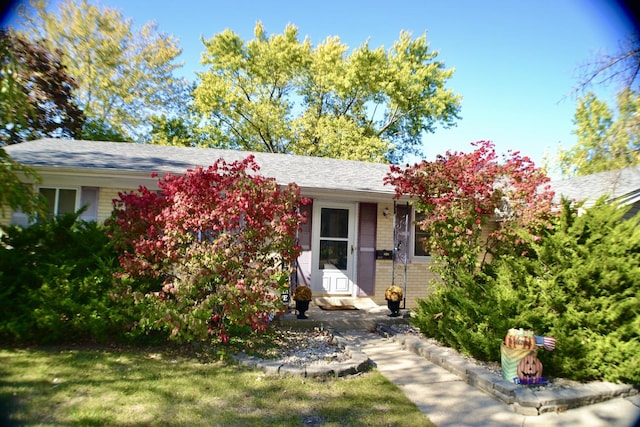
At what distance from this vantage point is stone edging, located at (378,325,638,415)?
4.08 metres

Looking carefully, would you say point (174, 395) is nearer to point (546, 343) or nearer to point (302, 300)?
point (302, 300)

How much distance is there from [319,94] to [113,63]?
40.1ft

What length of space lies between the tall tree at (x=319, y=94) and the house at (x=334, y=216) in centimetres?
1316

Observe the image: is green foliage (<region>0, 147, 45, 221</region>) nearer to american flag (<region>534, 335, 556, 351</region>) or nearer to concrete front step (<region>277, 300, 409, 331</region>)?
concrete front step (<region>277, 300, 409, 331</region>)

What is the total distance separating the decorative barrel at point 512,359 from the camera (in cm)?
445

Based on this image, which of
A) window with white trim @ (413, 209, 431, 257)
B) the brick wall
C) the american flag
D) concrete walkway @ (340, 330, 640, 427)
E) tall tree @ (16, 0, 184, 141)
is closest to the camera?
concrete walkway @ (340, 330, 640, 427)

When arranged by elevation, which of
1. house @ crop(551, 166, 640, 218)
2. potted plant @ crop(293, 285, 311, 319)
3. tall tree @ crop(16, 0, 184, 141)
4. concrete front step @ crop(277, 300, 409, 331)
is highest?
tall tree @ crop(16, 0, 184, 141)

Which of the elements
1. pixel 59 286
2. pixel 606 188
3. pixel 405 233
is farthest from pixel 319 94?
pixel 59 286

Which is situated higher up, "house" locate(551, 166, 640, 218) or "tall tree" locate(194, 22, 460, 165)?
"tall tree" locate(194, 22, 460, 165)

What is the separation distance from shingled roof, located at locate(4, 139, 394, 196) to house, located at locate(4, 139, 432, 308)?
2 cm

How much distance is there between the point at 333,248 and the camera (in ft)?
30.6

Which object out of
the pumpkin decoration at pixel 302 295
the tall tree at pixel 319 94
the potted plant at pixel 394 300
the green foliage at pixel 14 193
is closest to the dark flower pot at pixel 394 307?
the potted plant at pixel 394 300

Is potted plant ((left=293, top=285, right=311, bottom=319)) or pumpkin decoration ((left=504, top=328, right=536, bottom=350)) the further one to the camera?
potted plant ((left=293, top=285, right=311, bottom=319))

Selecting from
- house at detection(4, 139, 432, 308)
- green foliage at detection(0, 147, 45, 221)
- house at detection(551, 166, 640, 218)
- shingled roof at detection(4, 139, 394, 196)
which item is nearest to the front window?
house at detection(4, 139, 432, 308)
